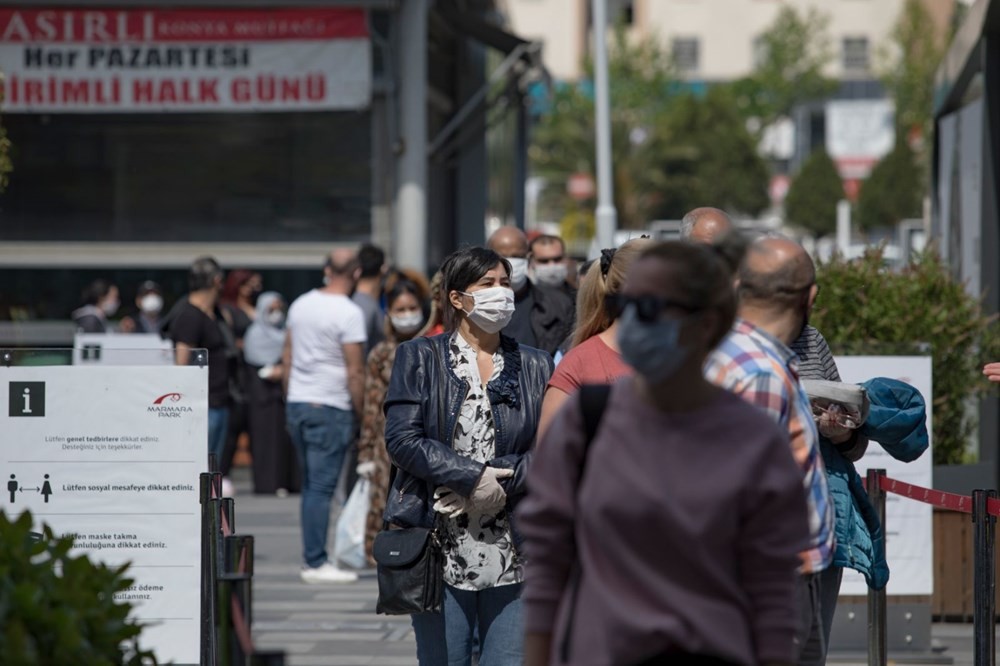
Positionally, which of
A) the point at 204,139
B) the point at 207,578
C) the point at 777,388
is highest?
the point at 204,139

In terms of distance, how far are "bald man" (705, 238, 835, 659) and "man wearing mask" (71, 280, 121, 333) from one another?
12552 millimetres

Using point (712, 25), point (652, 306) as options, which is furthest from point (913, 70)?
point (652, 306)

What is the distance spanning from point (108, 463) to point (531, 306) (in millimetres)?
2933

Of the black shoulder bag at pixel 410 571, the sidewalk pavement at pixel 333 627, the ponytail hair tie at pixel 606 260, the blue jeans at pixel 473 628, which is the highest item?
the ponytail hair tie at pixel 606 260

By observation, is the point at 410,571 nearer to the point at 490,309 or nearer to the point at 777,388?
the point at 490,309

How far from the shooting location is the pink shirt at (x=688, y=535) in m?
3.22

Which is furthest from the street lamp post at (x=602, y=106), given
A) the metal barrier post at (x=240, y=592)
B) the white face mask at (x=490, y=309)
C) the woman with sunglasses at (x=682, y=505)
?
the woman with sunglasses at (x=682, y=505)

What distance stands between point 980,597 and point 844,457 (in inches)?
68.4

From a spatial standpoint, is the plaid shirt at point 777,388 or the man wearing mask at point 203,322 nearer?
the plaid shirt at point 777,388

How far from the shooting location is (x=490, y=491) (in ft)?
17.6

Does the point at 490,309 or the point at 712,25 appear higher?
the point at 712,25

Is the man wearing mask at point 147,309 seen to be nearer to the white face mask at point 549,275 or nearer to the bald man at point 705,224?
the white face mask at point 549,275

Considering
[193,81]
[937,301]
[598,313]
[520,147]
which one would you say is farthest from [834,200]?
[598,313]

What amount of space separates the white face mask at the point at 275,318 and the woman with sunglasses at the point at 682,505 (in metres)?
12.0
